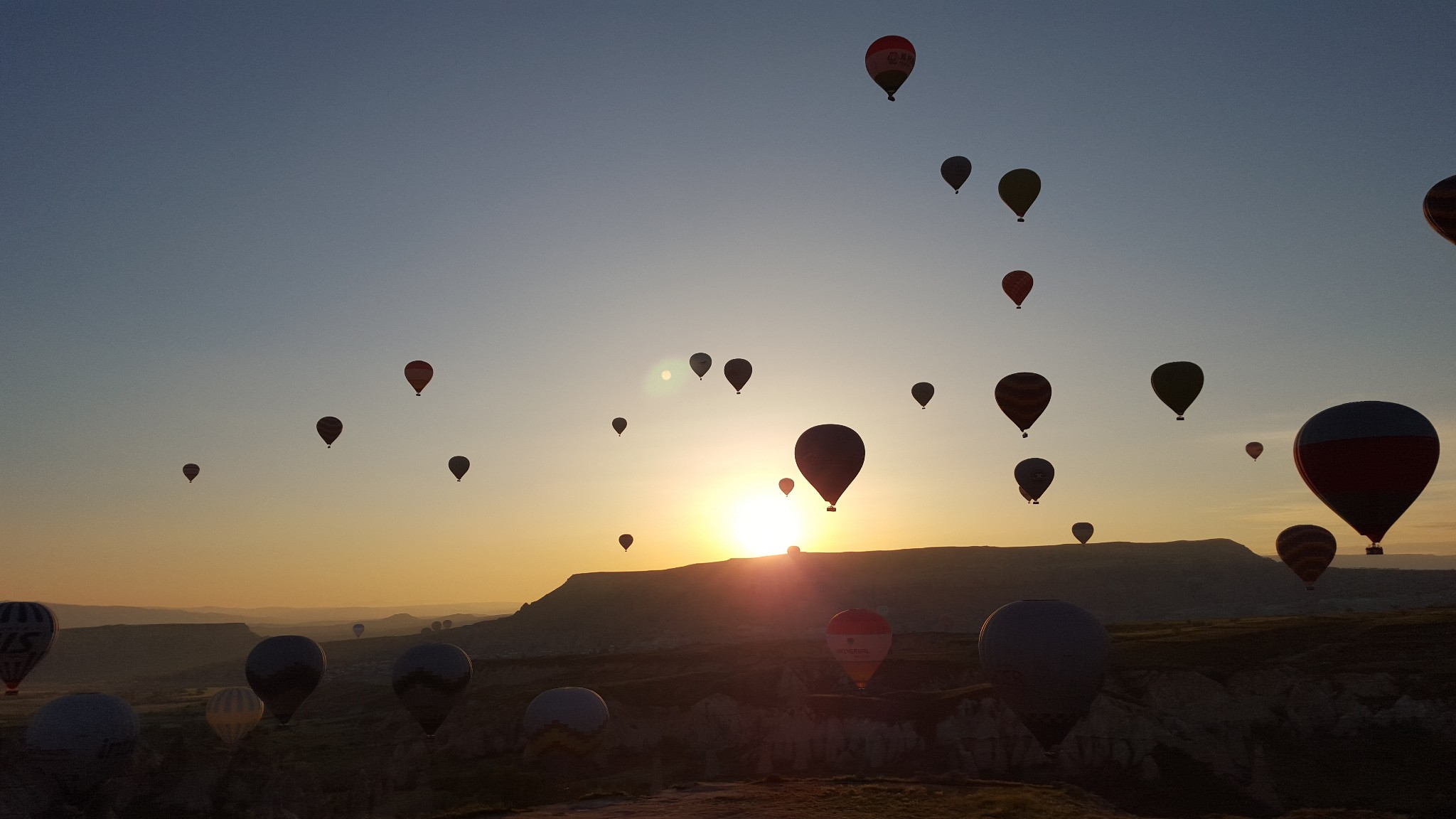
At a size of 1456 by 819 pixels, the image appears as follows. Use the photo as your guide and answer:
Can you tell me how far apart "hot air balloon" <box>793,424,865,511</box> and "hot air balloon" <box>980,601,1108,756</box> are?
14017 mm

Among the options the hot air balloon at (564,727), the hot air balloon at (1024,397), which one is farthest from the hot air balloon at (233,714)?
the hot air balloon at (1024,397)

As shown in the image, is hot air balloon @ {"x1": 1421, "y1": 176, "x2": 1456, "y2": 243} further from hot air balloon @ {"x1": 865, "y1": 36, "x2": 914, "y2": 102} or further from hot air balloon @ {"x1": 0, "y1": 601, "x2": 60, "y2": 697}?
hot air balloon @ {"x1": 0, "y1": 601, "x2": 60, "y2": 697}

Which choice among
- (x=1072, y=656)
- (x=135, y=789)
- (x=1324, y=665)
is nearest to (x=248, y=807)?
(x=135, y=789)

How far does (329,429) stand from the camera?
6881 cm

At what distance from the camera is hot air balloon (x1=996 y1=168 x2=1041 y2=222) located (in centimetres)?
5278

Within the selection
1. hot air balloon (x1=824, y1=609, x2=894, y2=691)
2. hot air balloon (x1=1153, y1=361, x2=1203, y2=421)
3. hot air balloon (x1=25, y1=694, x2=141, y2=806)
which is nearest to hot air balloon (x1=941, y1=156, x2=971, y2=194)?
hot air balloon (x1=1153, y1=361, x2=1203, y2=421)

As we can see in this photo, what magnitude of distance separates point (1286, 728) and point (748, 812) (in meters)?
37.0

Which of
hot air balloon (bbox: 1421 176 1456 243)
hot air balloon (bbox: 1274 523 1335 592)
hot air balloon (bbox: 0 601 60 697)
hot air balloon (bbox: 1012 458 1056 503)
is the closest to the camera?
hot air balloon (bbox: 1421 176 1456 243)

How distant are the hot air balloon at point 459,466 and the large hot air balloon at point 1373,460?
182 feet

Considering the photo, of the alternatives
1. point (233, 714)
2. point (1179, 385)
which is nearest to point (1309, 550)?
point (1179, 385)

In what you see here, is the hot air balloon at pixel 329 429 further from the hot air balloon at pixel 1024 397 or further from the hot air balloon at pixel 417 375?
the hot air balloon at pixel 1024 397

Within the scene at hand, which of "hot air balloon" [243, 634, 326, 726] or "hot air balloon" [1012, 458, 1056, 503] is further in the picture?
"hot air balloon" [1012, 458, 1056, 503]

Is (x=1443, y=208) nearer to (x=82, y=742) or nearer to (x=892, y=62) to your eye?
(x=892, y=62)

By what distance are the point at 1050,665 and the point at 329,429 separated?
5091cm
